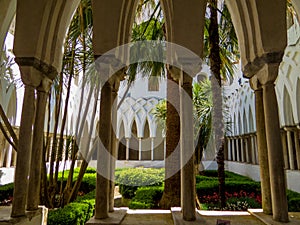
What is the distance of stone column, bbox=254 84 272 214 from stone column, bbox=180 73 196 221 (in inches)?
34.5

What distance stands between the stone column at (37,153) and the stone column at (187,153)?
1649mm

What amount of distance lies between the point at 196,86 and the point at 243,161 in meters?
6.46

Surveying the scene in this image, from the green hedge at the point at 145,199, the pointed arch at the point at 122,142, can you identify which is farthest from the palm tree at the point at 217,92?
the pointed arch at the point at 122,142

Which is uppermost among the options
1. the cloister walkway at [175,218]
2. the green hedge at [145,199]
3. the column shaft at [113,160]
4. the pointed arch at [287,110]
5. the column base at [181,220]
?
the pointed arch at [287,110]

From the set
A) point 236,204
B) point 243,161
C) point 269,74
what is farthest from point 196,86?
point 269,74

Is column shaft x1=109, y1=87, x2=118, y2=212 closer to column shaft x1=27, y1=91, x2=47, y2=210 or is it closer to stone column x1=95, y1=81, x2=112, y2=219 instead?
stone column x1=95, y1=81, x2=112, y2=219

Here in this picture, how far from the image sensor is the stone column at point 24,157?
2430 mm

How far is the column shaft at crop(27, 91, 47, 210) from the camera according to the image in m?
2.70

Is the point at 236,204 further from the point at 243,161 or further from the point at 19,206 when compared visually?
the point at 243,161

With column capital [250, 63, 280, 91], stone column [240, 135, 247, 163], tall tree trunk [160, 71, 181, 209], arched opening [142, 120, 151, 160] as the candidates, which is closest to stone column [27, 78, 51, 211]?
column capital [250, 63, 280, 91]

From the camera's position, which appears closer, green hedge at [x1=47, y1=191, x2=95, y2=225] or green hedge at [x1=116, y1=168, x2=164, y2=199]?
green hedge at [x1=47, y1=191, x2=95, y2=225]

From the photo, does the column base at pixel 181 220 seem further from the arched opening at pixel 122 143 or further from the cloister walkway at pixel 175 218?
the arched opening at pixel 122 143

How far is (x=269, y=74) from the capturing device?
104 inches

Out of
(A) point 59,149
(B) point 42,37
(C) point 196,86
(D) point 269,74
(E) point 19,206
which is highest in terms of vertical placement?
(C) point 196,86
